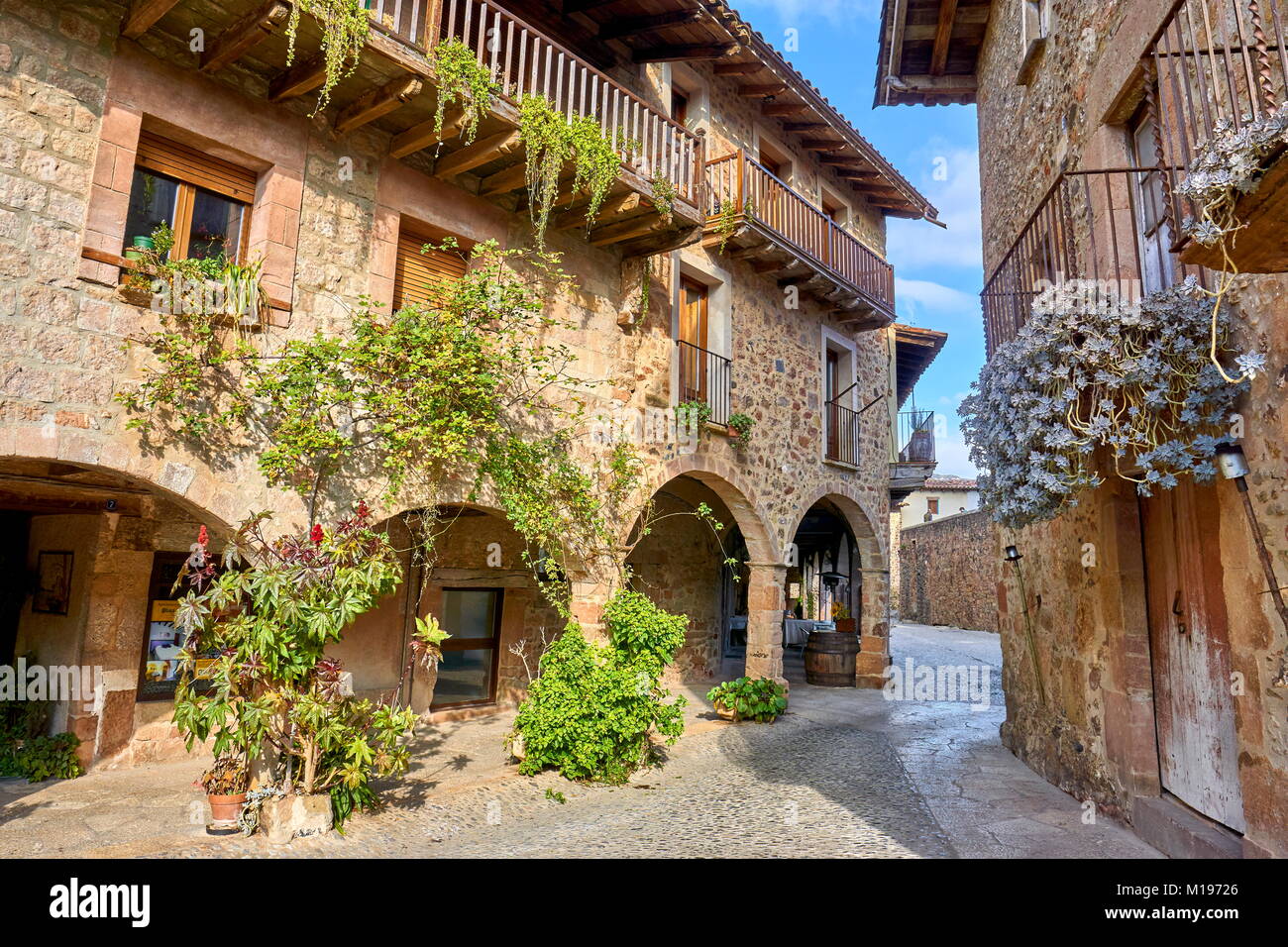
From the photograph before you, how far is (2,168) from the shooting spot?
4195mm

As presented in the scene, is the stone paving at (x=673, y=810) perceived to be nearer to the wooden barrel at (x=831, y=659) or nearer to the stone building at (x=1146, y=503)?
the stone building at (x=1146, y=503)

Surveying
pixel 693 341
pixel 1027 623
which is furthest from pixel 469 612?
pixel 1027 623

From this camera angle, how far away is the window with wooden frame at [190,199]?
16.2ft

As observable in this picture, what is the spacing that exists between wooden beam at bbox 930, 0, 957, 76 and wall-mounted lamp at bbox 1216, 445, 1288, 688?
21.7 feet

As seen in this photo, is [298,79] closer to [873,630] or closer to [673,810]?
[673,810]

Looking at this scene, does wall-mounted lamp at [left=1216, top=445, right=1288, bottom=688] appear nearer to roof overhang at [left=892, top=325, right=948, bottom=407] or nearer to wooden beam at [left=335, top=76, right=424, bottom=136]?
wooden beam at [left=335, top=76, right=424, bottom=136]

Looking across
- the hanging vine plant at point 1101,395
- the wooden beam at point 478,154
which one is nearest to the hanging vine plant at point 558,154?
the wooden beam at point 478,154

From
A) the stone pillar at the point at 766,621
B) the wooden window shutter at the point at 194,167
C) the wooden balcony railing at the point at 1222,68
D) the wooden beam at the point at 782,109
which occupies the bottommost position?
the stone pillar at the point at 766,621

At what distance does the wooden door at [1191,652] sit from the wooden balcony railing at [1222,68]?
193 cm

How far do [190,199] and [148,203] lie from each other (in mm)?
266

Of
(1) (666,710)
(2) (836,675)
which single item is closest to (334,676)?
(1) (666,710)

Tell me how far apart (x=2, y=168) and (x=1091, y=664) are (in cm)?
766
